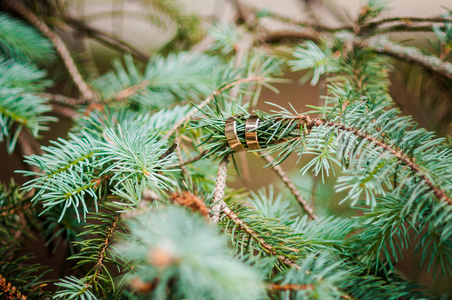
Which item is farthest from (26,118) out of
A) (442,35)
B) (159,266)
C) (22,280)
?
(442,35)

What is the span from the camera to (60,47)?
405 mm

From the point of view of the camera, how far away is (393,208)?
0.21 meters

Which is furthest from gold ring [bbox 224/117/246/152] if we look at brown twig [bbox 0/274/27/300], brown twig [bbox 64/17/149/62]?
brown twig [bbox 64/17/149/62]

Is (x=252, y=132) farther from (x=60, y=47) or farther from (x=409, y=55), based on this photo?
(x=60, y=47)

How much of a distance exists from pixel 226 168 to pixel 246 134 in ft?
0.11

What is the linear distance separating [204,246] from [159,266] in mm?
18

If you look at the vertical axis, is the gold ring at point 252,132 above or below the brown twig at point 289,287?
above

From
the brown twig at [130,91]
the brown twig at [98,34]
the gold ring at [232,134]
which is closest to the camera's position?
the gold ring at [232,134]

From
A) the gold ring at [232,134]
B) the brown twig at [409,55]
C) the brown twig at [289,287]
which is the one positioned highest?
the gold ring at [232,134]

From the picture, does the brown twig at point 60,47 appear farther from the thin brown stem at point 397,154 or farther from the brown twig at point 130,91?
the thin brown stem at point 397,154

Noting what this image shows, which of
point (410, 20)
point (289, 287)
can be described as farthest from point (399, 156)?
point (410, 20)

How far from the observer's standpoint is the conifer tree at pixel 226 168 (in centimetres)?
16

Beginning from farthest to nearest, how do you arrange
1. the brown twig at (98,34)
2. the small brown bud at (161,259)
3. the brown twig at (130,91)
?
the brown twig at (98,34) < the brown twig at (130,91) < the small brown bud at (161,259)

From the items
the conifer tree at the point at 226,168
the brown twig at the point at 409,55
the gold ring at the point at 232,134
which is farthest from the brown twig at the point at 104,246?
the brown twig at the point at 409,55
